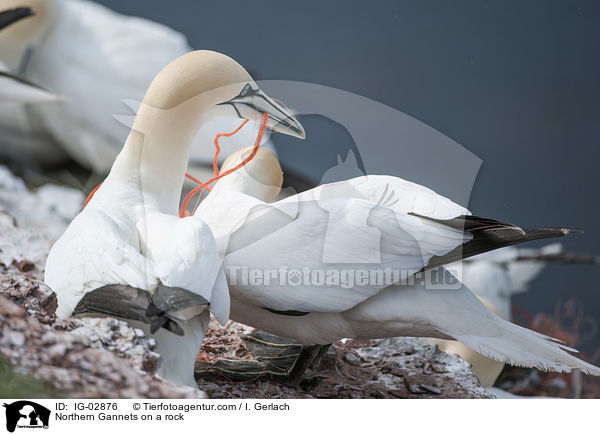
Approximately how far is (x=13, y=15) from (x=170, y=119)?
134 cm

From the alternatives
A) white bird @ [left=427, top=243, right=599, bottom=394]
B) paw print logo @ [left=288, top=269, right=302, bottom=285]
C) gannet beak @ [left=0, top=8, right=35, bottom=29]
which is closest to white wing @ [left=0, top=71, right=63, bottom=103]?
gannet beak @ [left=0, top=8, right=35, bottom=29]

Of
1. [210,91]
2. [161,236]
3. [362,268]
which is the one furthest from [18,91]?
[362,268]

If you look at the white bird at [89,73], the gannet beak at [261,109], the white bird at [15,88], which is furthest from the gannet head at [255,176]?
the white bird at [15,88]

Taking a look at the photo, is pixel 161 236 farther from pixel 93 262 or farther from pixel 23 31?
pixel 23 31

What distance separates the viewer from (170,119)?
1.42m

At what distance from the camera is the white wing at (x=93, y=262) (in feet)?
3.61

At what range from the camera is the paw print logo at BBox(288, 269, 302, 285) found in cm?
132

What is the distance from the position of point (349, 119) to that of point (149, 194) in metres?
0.92

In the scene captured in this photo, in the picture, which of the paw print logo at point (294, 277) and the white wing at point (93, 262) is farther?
the paw print logo at point (294, 277)

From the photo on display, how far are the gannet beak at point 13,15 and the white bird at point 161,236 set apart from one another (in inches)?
47.8

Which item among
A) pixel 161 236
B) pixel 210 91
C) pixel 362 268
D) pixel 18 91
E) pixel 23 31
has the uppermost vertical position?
pixel 210 91

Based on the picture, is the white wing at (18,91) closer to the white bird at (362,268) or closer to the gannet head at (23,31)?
the gannet head at (23,31)

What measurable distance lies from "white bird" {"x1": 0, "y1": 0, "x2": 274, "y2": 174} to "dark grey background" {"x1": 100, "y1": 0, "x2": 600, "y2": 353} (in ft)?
1.03

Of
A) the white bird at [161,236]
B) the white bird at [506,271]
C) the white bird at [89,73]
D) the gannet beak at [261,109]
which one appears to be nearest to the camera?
the white bird at [161,236]
